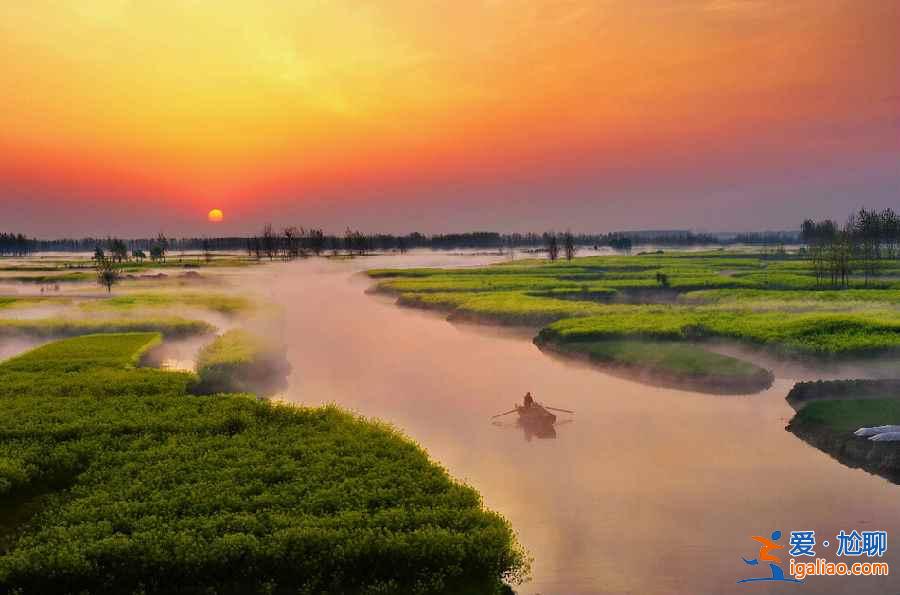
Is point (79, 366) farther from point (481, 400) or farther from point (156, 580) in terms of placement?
point (156, 580)

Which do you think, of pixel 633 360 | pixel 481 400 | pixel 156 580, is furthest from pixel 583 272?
pixel 156 580

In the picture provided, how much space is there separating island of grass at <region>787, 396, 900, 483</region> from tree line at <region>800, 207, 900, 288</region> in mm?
50000

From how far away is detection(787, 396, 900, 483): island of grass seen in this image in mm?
22625

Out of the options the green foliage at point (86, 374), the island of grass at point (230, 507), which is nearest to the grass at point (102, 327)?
the green foliage at point (86, 374)

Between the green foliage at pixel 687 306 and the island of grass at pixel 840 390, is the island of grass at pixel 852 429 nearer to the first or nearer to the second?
the island of grass at pixel 840 390

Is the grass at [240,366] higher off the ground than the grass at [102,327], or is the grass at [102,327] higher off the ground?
the grass at [102,327]

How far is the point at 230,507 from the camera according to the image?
54.3 ft

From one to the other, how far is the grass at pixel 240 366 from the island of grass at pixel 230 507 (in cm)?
680

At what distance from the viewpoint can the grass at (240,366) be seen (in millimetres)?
32219

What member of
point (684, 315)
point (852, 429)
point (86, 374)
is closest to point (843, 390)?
point (852, 429)

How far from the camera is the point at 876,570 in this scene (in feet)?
54.0

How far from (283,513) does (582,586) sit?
7414 mm

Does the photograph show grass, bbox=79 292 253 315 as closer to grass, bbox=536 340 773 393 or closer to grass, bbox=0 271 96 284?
grass, bbox=0 271 96 284

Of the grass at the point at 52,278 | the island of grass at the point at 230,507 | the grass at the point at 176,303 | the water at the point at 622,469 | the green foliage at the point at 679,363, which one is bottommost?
the water at the point at 622,469
